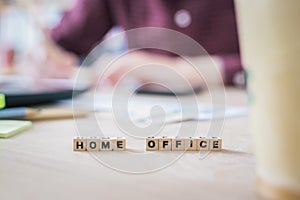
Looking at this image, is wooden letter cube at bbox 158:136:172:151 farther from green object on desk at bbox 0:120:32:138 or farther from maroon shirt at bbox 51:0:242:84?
maroon shirt at bbox 51:0:242:84

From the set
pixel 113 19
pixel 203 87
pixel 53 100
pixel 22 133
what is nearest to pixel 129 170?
pixel 22 133

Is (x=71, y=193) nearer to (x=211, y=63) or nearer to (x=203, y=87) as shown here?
(x=203, y=87)

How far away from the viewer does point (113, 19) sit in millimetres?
1379

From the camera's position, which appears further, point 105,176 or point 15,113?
point 15,113

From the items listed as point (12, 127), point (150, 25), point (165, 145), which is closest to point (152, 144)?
point (165, 145)

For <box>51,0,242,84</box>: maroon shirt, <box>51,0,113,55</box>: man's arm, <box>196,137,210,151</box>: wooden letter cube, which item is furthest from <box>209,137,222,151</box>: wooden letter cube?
<box>51,0,113,55</box>: man's arm

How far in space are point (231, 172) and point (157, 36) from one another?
94 cm

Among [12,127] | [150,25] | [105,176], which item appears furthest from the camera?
[150,25]

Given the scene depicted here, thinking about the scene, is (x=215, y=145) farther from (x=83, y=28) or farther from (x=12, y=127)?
(x=83, y=28)

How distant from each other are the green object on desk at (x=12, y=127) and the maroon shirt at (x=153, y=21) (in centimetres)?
72

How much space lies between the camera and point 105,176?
0.24m

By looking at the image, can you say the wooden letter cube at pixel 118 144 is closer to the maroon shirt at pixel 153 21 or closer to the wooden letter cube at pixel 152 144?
the wooden letter cube at pixel 152 144

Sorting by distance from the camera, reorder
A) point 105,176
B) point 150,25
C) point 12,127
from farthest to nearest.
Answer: point 150,25, point 12,127, point 105,176

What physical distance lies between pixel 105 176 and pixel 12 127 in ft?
0.54
